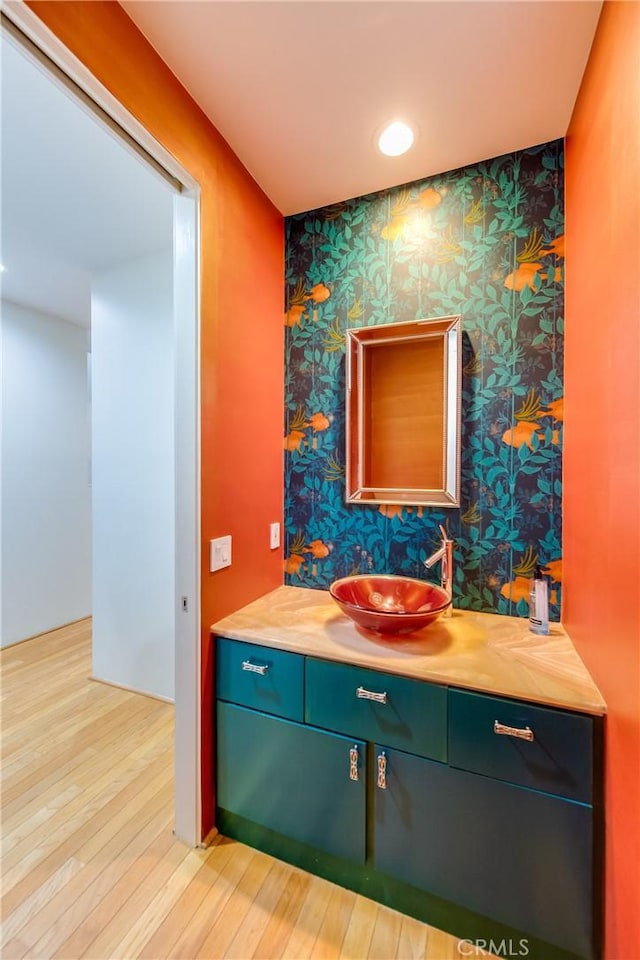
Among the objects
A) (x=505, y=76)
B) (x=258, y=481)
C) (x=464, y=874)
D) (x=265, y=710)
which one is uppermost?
(x=505, y=76)

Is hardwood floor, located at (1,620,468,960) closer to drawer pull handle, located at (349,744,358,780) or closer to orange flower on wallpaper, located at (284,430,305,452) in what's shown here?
drawer pull handle, located at (349,744,358,780)

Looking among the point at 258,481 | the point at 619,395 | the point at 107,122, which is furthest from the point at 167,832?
the point at 107,122

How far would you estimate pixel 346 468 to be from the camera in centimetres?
169

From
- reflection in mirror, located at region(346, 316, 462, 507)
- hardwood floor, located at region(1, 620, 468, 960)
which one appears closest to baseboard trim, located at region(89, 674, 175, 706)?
hardwood floor, located at region(1, 620, 468, 960)

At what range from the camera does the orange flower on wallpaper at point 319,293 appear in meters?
1.76

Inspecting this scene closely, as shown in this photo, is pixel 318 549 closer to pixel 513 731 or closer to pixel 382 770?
pixel 382 770

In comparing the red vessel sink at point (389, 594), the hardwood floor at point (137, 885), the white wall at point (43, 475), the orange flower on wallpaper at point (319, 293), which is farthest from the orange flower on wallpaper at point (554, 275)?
the white wall at point (43, 475)

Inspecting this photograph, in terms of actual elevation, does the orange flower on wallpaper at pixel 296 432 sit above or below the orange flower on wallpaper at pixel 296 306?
below

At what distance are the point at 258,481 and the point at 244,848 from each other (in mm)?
1387

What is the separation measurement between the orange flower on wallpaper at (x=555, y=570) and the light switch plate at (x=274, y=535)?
1.14 meters

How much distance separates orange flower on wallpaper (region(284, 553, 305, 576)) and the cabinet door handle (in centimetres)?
81

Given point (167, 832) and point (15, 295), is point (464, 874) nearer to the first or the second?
point (167, 832)

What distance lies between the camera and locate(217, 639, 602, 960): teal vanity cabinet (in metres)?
0.96

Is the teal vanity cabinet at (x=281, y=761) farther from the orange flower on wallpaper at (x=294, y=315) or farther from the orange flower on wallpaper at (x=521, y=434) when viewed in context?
the orange flower on wallpaper at (x=294, y=315)
